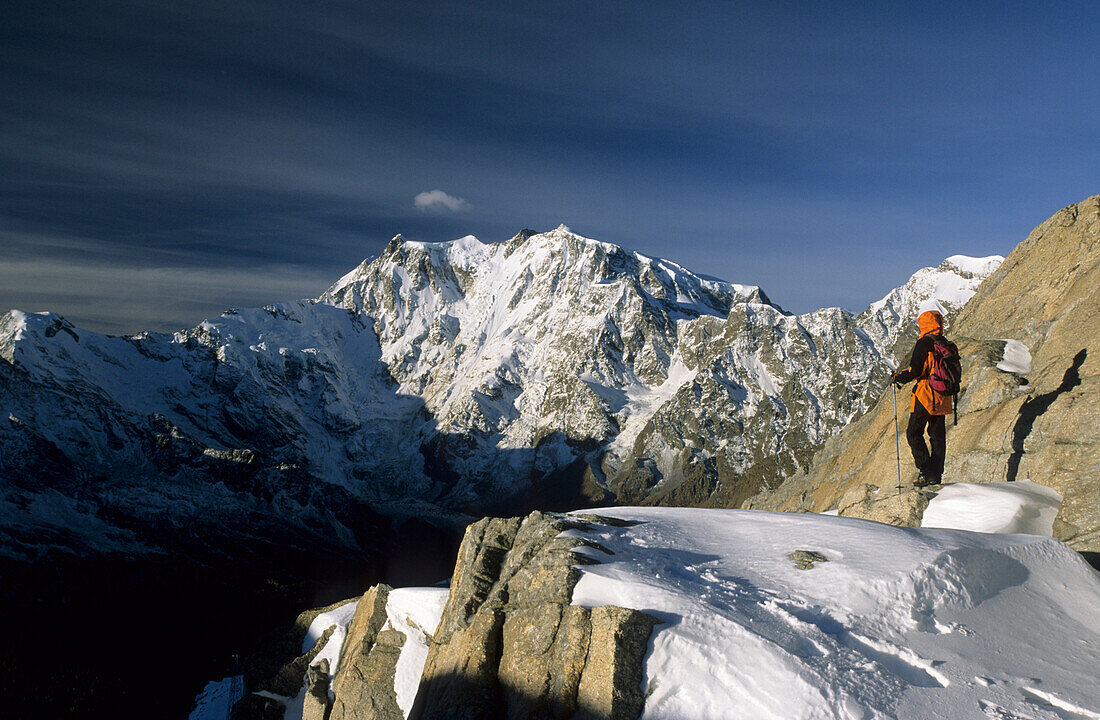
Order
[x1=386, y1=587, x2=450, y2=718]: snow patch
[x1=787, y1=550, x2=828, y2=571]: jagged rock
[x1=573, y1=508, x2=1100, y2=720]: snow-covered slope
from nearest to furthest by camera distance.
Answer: [x1=573, y1=508, x2=1100, y2=720]: snow-covered slope → [x1=787, y1=550, x2=828, y2=571]: jagged rock → [x1=386, y1=587, x2=450, y2=718]: snow patch

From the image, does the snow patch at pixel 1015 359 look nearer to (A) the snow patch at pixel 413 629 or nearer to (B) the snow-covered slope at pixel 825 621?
(B) the snow-covered slope at pixel 825 621

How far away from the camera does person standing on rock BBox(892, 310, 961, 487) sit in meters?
17.8

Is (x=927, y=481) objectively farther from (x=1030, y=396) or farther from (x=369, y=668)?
(x=369, y=668)

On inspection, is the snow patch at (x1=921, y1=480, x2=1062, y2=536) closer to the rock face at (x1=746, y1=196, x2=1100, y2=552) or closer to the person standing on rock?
the rock face at (x1=746, y1=196, x2=1100, y2=552)

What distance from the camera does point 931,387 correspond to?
704 inches

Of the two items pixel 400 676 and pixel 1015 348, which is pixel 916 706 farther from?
pixel 1015 348

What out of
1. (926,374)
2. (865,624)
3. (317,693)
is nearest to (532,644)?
(865,624)

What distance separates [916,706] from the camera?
357 inches

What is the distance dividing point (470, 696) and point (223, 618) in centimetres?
18680

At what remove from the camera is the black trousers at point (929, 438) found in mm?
18203

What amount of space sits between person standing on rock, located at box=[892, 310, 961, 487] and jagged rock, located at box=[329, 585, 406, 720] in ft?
54.0

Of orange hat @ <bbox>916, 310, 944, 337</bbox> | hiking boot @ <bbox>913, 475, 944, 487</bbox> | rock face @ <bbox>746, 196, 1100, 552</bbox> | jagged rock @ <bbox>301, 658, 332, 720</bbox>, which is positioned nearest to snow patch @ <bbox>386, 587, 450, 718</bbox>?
jagged rock @ <bbox>301, 658, 332, 720</bbox>

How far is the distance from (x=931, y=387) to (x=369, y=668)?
18.8m

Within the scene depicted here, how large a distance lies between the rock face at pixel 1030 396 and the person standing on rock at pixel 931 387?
4.61 ft
